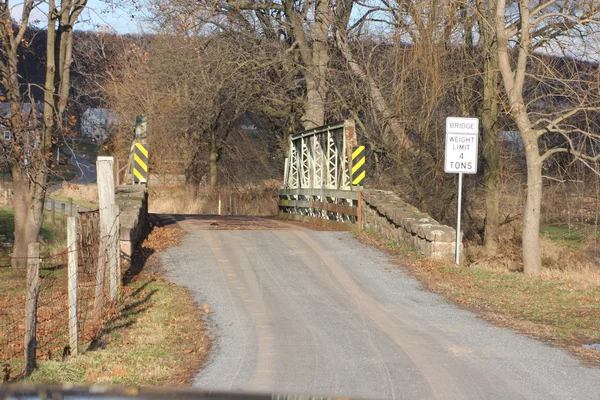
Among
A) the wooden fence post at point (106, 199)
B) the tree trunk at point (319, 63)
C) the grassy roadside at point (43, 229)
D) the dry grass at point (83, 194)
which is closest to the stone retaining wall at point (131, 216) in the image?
the wooden fence post at point (106, 199)

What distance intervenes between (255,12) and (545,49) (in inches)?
495

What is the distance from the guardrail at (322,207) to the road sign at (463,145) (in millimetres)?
4082

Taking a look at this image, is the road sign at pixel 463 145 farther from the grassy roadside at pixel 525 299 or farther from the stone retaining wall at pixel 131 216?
the stone retaining wall at pixel 131 216

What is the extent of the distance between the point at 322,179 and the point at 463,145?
7384 mm

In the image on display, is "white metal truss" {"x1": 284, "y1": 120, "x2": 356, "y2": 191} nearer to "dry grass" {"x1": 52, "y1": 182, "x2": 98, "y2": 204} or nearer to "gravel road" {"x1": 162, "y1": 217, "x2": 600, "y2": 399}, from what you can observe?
"gravel road" {"x1": 162, "y1": 217, "x2": 600, "y2": 399}

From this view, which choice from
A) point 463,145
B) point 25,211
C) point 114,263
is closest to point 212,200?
point 25,211

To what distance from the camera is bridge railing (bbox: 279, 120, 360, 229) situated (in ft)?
64.3

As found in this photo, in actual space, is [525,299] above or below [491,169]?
below

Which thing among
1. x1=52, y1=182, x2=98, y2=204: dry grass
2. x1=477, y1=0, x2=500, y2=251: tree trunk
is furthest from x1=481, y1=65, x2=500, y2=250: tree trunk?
x1=52, y1=182, x2=98, y2=204: dry grass

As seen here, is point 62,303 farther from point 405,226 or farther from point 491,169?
point 491,169

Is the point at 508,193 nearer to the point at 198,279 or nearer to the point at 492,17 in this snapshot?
the point at 492,17

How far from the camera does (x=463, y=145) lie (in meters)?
15.1

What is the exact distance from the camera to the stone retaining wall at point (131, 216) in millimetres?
13609

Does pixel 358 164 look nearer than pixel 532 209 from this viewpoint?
No
